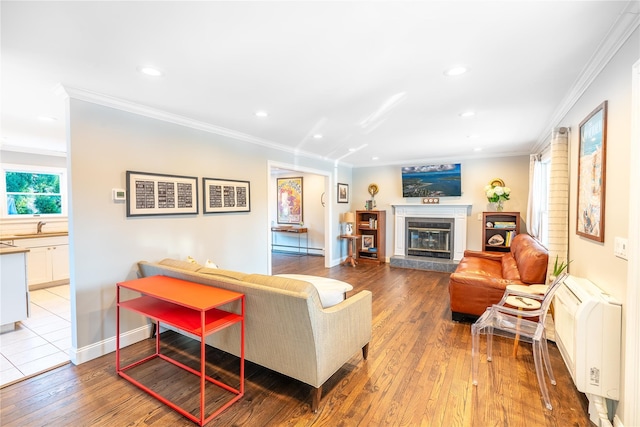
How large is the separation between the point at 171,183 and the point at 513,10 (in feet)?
10.7

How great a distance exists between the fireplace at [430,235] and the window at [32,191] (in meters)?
6.85

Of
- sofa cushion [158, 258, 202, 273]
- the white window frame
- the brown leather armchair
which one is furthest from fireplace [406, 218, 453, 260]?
the white window frame

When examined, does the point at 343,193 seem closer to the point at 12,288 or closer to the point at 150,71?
the point at 150,71

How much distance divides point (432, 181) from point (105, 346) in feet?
20.1

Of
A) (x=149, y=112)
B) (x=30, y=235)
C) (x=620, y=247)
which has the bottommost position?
(x=30, y=235)

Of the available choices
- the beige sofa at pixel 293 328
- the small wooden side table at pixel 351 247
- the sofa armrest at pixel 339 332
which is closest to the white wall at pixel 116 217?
the beige sofa at pixel 293 328

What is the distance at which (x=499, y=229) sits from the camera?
5.68 meters

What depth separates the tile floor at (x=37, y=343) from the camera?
253 centimetres

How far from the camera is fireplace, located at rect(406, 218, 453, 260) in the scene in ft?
20.9

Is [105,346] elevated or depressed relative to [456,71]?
depressed

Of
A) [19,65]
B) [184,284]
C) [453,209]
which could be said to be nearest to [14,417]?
[184,284]

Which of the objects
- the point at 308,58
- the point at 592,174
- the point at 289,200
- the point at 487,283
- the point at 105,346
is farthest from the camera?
the point at 289,200

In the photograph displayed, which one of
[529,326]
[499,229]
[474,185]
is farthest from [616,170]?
[474,185]

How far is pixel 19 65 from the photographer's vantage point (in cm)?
210
